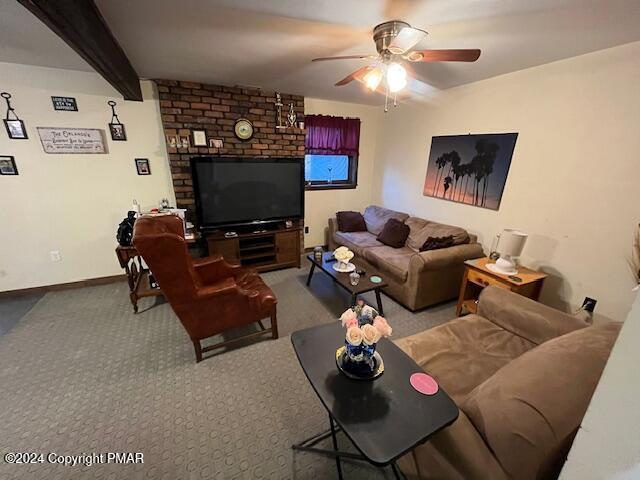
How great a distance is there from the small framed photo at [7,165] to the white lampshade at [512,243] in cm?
478

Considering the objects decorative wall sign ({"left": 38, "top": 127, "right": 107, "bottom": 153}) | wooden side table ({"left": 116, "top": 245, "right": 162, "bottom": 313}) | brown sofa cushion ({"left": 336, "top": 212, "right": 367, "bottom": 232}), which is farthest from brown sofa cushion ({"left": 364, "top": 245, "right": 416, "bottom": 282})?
decorative wall sign ({"left": 38, "top": 127, "right": 107, "bottom": 153})


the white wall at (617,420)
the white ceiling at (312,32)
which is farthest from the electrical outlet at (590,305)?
the white wall at (617,420)

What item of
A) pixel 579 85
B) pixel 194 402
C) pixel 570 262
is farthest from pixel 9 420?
pixel 579 85

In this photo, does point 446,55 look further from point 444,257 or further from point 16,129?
point 16,129

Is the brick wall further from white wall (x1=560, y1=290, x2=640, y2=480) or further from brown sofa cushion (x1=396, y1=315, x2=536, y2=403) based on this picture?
white wall (x1=560, y1=290, x2=640, y2=480)

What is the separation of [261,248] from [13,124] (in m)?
2.68

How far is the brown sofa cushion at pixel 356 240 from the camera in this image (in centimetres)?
336

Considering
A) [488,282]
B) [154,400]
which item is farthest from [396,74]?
[154,400]

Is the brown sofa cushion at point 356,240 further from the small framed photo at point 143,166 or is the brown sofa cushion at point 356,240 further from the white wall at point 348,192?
the small framed photo at point 143,166

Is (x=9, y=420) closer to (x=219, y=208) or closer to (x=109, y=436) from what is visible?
(x=109, y=436)

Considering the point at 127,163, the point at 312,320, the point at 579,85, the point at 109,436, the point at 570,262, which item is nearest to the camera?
the point at 109,436

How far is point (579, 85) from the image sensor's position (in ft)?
6.78

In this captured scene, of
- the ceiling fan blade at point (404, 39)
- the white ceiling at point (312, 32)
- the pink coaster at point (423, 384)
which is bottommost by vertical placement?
the pink coaster at point (423, 384)

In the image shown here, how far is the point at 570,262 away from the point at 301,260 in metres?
2.99
